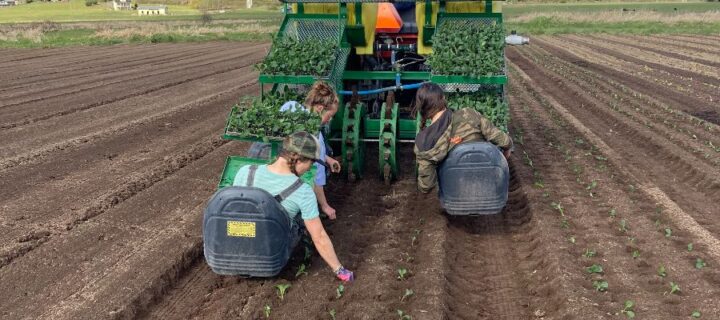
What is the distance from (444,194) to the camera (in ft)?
18.6

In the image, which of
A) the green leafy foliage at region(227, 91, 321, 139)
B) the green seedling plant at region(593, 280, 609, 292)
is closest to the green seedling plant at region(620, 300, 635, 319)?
the green seedling plant at region(593, 280, 609, 292)

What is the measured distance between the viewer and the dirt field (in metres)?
4.56

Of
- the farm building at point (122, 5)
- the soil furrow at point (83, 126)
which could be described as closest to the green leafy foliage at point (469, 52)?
the soil furrow at point (83, 126)

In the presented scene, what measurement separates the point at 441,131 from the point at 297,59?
2004mm

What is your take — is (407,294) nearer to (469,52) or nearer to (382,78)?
(469,52)

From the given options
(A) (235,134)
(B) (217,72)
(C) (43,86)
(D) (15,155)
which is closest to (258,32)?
(B) (217,72)

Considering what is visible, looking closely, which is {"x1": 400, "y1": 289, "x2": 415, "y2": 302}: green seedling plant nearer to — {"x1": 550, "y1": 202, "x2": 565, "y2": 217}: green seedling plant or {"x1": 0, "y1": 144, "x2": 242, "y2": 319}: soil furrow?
{"x1": 0, "y1": 144, "x2": 242, "y2": 319}: soil furrow

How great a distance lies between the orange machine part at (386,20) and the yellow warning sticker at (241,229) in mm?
4634

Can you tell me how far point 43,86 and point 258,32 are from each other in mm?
24251

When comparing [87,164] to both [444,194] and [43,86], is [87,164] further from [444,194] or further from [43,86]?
[43,86]

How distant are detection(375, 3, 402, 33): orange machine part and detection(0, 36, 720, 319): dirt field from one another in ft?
5.52

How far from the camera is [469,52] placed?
265 inches

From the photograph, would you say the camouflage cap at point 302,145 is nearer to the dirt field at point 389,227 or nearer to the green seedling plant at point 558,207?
the dirt field at point 389,227

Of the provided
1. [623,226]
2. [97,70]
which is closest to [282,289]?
[623,226]
